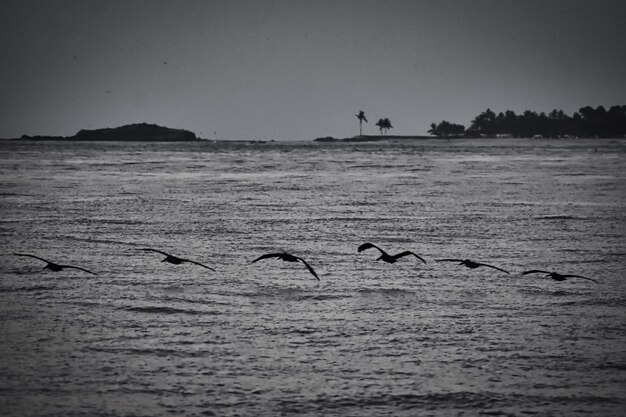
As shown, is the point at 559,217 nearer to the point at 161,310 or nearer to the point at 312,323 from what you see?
the point at 312,323

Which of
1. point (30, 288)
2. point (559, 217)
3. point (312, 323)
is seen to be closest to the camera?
point (312, 323)

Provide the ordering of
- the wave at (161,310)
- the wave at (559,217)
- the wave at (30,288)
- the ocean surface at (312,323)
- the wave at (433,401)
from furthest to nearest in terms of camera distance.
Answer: the wave at (559,217), the wave at (30,288), the wave at (161,310), the ocean surface at (312,323), the wave at (433,401)

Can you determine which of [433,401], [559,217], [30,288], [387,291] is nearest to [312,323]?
[387,291]

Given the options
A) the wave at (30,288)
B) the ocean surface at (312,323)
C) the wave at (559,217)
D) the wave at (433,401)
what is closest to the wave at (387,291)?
the ocean surface at (312,323)

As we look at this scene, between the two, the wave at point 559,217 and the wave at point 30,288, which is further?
the wave at point 559,217

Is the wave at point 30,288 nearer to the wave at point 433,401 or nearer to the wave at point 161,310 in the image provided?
the wave at point 161,310

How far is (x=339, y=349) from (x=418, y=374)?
2.89ft

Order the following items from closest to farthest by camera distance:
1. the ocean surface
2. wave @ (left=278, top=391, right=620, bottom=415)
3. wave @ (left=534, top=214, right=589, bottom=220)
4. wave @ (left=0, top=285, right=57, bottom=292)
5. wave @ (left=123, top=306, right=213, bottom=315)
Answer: wave @ (left=278, top=391, right=620, bottom=415) < the ocean surface < wave @ (left=123, top=306, right=213, bottom=315) < wave @ (left=0, top=285, right=57, bottom=292) < wave @ (left=534, top=214, right=589, bottom=220)

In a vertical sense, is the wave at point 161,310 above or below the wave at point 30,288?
below

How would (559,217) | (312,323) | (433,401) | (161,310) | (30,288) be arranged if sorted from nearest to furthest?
1. (433,401)
2. (312,323)
3. (161,310)
4. (30,288)
5. (559,217)

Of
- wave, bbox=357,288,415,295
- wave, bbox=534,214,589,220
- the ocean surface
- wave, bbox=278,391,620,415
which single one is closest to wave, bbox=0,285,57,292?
the ocean surface

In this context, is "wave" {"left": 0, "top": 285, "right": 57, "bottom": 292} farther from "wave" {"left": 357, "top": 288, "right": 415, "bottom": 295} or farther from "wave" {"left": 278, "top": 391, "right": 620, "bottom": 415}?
"wave" {"left": 278, "top": 391, "right": 620, "bottom": 415}

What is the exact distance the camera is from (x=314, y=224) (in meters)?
16.4

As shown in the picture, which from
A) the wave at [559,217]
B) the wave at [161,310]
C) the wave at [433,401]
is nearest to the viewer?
the wave at [433,401]
